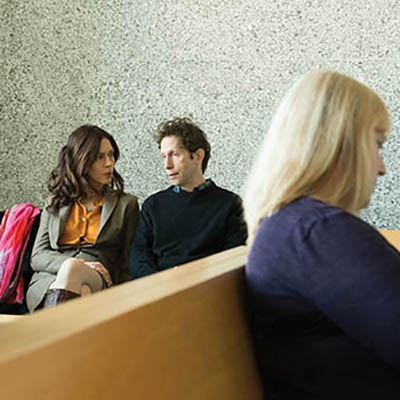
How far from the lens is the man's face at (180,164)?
3.63 meters

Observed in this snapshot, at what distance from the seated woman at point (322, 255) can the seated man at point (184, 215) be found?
199cm

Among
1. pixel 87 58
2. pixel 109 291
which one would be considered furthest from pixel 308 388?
pixel 87 58

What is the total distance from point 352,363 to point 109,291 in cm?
44

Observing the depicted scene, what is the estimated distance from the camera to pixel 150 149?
4.71 meters

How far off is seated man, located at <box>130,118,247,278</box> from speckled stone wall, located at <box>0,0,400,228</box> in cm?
80

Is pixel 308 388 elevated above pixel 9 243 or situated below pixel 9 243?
above

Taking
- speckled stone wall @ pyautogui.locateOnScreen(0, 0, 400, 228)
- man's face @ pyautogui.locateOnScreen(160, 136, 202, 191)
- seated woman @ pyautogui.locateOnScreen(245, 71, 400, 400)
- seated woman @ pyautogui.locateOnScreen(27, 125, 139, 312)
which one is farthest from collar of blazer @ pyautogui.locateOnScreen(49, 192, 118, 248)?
seated woman @ pyautogui.locateOnScreen(245, 71, 400, 400)

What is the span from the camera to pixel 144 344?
1.13 meters

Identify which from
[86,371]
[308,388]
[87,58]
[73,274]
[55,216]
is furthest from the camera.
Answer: [87,58]

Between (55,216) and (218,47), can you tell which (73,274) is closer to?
(55,216)

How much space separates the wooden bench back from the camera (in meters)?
0.90

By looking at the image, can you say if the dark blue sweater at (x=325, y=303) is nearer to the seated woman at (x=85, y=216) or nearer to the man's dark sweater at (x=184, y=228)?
the man's dark sweater at (x=184, y=228)

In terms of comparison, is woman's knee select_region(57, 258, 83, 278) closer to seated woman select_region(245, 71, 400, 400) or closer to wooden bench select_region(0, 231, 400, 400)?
wooden bench select_region(0, 231, 400, 400)

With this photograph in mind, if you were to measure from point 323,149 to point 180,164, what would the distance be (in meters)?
2.24
